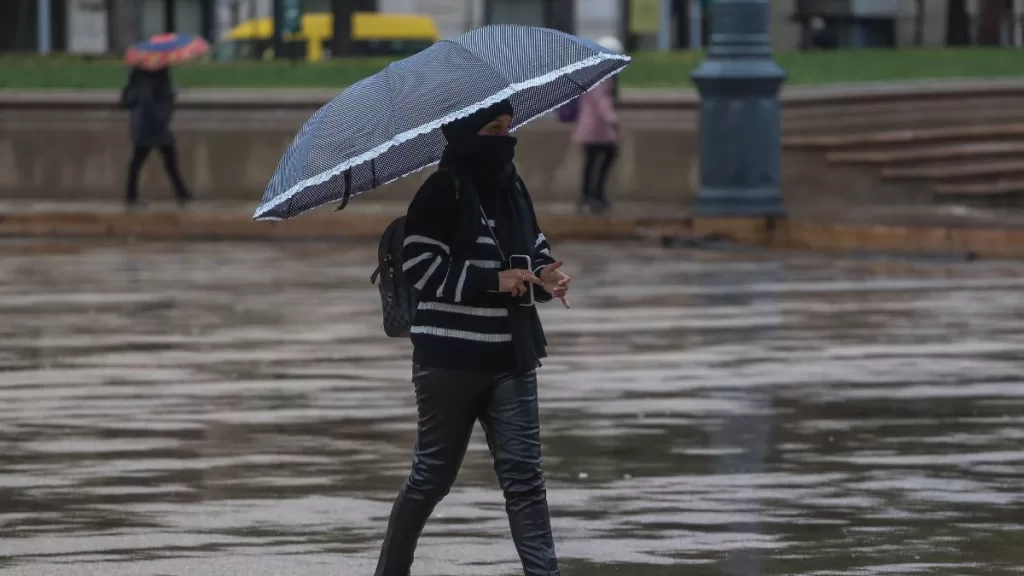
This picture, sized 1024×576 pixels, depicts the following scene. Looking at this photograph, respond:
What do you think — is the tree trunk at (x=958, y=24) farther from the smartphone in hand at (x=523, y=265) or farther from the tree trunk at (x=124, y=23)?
the smartphone in hand at (x=523, y=265)

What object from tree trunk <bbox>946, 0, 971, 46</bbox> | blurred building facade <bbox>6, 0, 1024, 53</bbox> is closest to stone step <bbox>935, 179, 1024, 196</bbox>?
blurred building facade <bbox>6, 0, 1024, 53</bbox>

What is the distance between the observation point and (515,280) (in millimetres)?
7137

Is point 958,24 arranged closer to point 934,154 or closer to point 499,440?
point 934,154

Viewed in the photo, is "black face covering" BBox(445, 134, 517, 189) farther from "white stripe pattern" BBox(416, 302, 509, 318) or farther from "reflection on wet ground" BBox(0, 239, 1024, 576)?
"reflection on wet ground" BBox(0, 239, 1024, 576)

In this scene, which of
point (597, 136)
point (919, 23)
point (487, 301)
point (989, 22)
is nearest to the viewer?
point (487, 301)

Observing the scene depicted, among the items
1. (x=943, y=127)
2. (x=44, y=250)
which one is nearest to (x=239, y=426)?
(x=44, y=250)

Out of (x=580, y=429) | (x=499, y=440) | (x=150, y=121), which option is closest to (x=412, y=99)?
(x=499, y=440)

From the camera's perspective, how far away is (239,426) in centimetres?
1162

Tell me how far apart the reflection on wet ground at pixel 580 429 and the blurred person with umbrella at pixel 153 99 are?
6701 millimetres

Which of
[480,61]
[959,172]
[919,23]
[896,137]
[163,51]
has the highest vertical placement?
[480,61]

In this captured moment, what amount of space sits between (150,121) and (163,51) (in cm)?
73

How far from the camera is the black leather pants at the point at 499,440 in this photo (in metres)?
7.25

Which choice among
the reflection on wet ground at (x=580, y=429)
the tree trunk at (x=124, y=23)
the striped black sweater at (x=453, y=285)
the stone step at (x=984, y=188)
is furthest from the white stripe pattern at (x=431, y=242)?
the tree trunk at (x=124, y=23)

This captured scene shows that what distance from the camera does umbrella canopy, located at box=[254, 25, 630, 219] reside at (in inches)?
284
